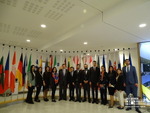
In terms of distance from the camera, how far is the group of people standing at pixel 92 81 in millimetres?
4031

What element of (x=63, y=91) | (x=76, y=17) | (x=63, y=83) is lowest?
(x=63, y=91)

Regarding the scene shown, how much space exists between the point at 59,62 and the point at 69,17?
18.2 ft

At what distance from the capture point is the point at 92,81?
185 inches

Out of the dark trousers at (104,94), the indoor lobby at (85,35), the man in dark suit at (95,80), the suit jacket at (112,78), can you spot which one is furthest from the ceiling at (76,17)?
the dark trousers at (104,94)

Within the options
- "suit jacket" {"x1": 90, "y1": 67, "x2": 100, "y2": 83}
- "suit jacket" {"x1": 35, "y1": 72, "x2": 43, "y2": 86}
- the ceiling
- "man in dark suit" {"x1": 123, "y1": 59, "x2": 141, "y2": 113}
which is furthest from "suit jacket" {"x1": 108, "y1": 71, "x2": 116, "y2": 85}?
Result: "suit jacket" {"x1": 35, "y1": 72, "x2": 43, "y2": 86}

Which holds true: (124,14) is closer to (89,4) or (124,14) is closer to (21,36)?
(89,4)

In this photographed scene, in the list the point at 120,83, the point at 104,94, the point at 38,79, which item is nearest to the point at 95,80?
the point at 104,94

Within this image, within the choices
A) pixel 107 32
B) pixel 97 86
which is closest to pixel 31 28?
pixel 107 32

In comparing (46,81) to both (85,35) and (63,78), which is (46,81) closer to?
(63,78)

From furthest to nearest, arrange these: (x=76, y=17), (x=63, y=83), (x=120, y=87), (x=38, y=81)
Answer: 1. (x=63, y=83)
2. (x=38, y=81)
3. (x=120, y=87)
4. (x=76, y=17)

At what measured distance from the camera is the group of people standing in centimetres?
403

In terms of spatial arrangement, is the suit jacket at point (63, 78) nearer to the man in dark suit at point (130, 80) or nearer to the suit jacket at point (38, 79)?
the suit jacket at point (38, 79)

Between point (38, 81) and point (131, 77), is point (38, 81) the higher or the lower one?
the lower one

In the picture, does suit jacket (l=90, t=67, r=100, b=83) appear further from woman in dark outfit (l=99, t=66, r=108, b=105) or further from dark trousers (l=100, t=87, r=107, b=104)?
dark trousers (l=100, t=87, r=107, b=104)
